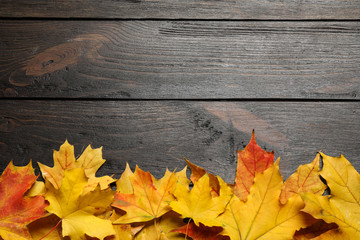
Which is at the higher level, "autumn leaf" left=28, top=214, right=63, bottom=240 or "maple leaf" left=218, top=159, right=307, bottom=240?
"maple leaf" left=218, top=159, right=307, bottom=240

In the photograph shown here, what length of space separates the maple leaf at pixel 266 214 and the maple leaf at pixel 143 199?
0.14 meters

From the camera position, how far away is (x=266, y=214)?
2.15 ft

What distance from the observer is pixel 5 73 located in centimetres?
82

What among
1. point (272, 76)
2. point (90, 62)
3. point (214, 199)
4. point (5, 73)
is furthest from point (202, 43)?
point (5, 73)

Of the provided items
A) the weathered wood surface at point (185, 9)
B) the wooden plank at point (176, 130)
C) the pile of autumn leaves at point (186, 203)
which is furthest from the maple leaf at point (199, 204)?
the weathered wood surface at point (185, 9)

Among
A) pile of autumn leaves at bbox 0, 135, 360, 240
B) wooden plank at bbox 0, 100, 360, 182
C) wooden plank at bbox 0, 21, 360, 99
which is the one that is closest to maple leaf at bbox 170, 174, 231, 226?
pile of autumn leaves at bbox 0, 135, 360, 240

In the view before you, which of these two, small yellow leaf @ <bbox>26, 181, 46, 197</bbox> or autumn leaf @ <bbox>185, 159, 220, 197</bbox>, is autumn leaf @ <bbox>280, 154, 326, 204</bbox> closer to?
autumn leaf @ <bbox>185, 159, 220, 197</bbox>

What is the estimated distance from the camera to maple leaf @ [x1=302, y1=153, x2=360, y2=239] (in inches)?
25.8

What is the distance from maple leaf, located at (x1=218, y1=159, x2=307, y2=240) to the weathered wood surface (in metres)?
0.44

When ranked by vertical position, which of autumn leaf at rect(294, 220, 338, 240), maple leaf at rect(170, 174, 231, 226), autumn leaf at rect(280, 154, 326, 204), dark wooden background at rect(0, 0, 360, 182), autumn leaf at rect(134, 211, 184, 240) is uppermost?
dark wooden background at rect(0, 0, 360, 182)

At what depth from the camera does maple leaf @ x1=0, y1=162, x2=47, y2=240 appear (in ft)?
2.27

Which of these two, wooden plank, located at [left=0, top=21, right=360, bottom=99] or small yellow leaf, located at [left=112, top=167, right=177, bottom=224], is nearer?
small yellow leaf, located at [left=112, top=167, right=177, bottom=224]

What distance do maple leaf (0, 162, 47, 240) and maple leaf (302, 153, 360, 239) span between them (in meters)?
0.63

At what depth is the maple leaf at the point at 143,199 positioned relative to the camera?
692 mm
